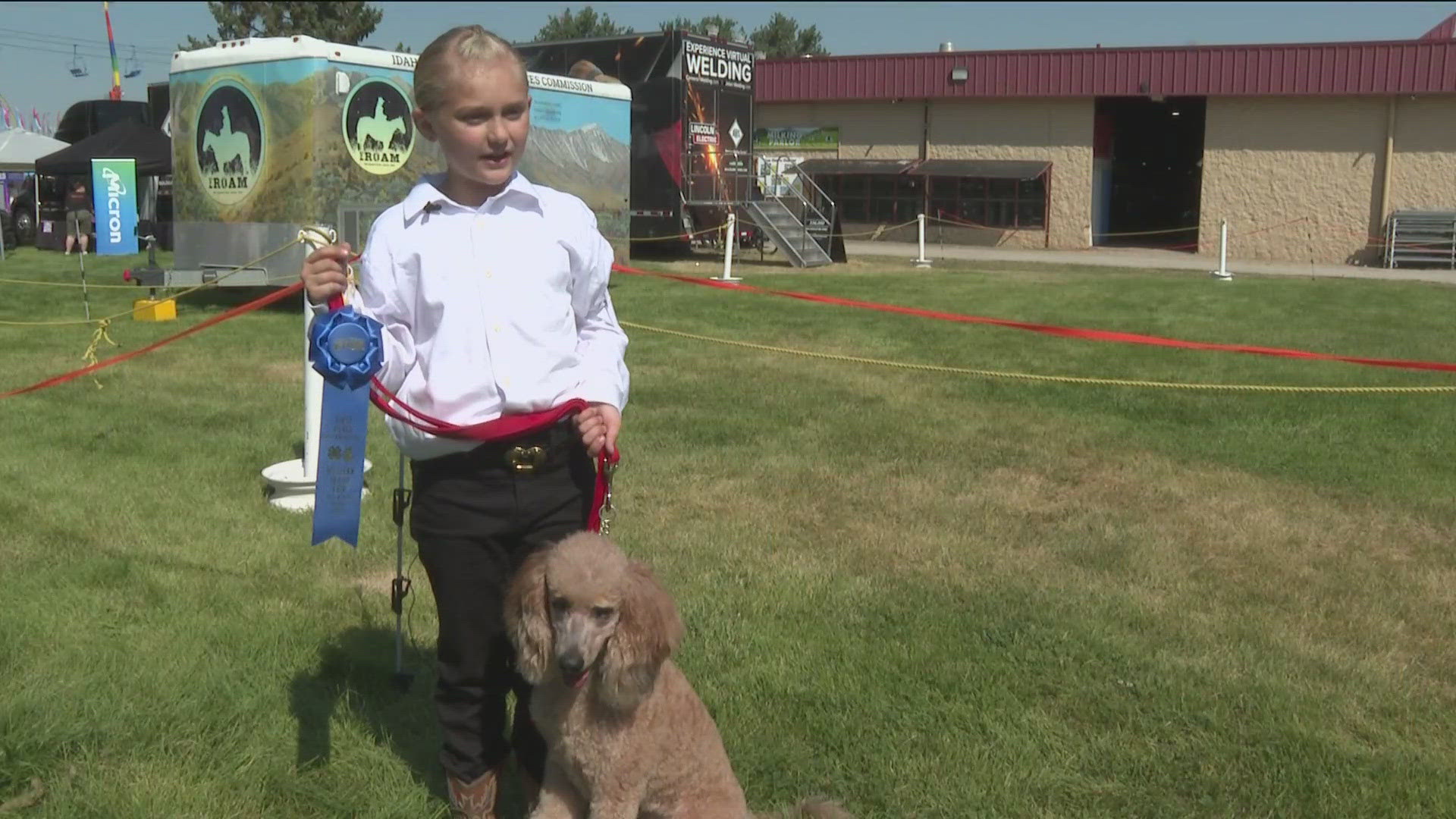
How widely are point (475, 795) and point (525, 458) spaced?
0.90 metres

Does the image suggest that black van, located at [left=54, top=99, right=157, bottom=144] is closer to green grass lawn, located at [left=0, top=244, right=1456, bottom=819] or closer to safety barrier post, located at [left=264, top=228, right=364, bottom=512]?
green grass lawn, located at [left=0, top=244, right=1456, bottom=819]

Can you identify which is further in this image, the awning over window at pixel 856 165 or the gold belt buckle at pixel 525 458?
the awning over window at pixel 856 165

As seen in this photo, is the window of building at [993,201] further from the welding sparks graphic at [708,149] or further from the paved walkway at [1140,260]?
the welding sparks graphic at [708,149]

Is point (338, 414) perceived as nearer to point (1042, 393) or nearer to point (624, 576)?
point (624, 576)

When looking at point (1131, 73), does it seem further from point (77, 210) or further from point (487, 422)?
point (487, 422)

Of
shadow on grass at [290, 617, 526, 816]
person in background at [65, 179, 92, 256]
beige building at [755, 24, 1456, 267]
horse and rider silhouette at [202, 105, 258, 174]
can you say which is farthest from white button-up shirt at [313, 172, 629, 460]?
beige building at [755, 24, 1456, 267]

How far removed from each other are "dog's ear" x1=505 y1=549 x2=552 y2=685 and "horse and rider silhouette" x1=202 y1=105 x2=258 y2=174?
11986 mm

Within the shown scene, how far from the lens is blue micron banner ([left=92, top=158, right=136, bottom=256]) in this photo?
75.2 feet

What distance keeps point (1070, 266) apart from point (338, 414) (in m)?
23.0

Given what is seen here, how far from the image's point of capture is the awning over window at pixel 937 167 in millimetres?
32812

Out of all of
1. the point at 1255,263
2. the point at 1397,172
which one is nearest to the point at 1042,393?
the point at 1255,263

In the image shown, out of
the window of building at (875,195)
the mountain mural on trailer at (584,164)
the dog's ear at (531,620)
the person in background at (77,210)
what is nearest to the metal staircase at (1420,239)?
the window of building at (875,195)

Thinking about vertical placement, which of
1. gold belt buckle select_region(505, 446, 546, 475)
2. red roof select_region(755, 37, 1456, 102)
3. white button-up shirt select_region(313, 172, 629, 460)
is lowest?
gold belt buckle select_region(505, 446, 546, 475)

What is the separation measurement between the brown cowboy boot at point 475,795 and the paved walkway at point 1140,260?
22149mm
